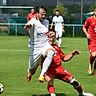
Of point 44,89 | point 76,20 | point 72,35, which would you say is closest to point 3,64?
point 44,89

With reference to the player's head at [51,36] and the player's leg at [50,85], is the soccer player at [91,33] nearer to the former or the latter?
the player's head at [51,36]

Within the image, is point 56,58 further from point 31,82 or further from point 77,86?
point 31,82

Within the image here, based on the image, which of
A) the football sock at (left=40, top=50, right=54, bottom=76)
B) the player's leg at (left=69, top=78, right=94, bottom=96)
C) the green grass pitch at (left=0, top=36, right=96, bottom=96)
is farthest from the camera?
the green grass pitch at (left=0, top=36, right=96, bottom=96)

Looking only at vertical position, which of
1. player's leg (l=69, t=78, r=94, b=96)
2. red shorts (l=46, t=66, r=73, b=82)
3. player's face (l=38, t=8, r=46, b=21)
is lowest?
player's leg (l=69, t=78, r=94, b=96)

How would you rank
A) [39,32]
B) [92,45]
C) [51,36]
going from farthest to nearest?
[92,45] < [39,32] < [51,36]

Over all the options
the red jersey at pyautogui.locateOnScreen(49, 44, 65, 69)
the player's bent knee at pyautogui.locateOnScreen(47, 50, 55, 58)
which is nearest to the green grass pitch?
the red jersey at pyautogui.locateOnScreen(49, 44, 65, 69)

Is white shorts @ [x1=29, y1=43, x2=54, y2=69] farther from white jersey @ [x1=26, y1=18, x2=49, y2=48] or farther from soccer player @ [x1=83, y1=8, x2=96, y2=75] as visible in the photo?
soccer player @ [x1=83, y1=8, x2=96, y2=75]

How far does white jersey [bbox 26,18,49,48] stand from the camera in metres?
Result: 10.7

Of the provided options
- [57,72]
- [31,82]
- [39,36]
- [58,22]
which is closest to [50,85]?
[57,72]

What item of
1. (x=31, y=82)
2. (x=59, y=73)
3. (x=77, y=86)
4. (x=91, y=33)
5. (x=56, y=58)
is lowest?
(x=31, y=82)

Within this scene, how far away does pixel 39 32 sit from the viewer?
10.8 m

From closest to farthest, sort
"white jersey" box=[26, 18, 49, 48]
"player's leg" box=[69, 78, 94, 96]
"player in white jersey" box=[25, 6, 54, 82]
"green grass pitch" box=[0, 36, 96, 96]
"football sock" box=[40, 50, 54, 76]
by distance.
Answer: "football sock" box=[40, 50, 54, 76]
"player's leg" box=[69, 78, 94, 96]
"player in white jersey" box=[25, 6, 54, 82]
"white jersey" box=[26, 18, 49, 48]
"green grass pitch" box=[0, 36, 96, 96]

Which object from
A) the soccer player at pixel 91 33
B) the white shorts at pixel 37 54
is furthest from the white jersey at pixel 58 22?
the white shorts at pixel 37 54

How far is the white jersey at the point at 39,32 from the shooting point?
10719 millimetres
